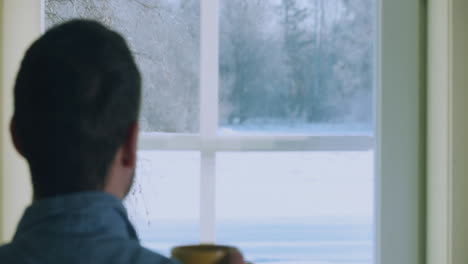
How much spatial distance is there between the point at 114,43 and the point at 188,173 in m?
2.38

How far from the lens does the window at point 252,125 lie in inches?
122

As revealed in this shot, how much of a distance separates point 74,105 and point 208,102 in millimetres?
2408

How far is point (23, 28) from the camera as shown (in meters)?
3.04

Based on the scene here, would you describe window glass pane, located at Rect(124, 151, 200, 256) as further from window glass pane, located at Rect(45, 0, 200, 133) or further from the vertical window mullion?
window glass pane, located at Rect(45, 0, 200, 133)

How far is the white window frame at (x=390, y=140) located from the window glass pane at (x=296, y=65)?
0.05 m

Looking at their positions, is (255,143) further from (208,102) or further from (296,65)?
(296,65)

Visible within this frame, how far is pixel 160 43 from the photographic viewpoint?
3117mm

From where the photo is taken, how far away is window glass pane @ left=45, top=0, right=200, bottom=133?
10.2 feet

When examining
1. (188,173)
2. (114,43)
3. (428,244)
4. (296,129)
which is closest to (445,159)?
(428,244)

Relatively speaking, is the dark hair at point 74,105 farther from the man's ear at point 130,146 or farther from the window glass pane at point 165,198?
the window glass pane at point 165,198

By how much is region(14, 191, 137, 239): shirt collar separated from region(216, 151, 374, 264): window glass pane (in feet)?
7.73

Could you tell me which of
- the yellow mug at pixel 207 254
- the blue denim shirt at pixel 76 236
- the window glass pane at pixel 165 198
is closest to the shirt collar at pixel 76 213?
the blue denim shirt at pixel 76 236

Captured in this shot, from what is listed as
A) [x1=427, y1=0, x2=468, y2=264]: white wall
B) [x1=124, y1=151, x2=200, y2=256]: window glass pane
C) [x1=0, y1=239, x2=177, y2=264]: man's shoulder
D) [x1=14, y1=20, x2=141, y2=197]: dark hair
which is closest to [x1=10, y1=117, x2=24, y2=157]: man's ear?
[x1=14, y1=20, x2=141, y2=197]: dark hair

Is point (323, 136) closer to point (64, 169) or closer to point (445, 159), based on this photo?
point (445, 159)
